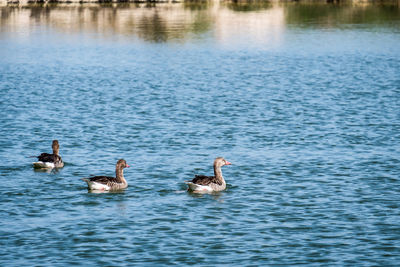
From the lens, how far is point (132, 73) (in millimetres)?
60844

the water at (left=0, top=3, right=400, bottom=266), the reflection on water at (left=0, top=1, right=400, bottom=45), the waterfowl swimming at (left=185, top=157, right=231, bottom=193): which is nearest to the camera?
the water at (left=0, top=3, right=400, bottom=266)

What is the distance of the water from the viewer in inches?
843

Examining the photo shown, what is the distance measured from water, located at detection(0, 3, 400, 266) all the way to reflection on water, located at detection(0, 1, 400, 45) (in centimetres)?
997

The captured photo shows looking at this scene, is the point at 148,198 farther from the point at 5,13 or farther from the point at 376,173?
the point at 5,13

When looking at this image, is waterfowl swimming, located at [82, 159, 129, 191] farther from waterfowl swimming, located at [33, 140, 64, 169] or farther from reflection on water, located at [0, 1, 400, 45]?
reflection on water, located at [0, 1, 400, 45]

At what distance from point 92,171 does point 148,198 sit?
455cm

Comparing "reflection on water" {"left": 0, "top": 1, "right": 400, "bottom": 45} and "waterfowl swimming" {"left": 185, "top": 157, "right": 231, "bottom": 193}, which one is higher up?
"reflection on water" {"left": 0, "top": 1, "right": 400, "bottom": 45}

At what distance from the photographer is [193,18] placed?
10381 centimetres

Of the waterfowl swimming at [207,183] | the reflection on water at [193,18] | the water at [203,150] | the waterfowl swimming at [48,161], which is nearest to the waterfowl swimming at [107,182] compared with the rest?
the water at [203,150]

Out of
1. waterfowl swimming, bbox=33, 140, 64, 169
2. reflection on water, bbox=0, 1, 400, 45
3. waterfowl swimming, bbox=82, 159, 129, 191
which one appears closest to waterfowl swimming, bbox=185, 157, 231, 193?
waterfowl swimming, bbox=82, 159, 129, 191

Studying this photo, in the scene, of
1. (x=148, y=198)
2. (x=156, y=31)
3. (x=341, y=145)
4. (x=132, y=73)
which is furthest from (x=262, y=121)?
(x=156, y=31)

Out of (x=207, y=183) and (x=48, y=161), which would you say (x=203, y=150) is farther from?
(x=207, y=183)

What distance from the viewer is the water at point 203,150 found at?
843 inches

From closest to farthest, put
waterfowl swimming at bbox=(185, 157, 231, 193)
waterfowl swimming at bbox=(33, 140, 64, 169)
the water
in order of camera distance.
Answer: the water → waterfowl swimming at bbox=(185, 157, 231, 193) → waterfowl swimming at bbox=(33, 140, 64, 169)
